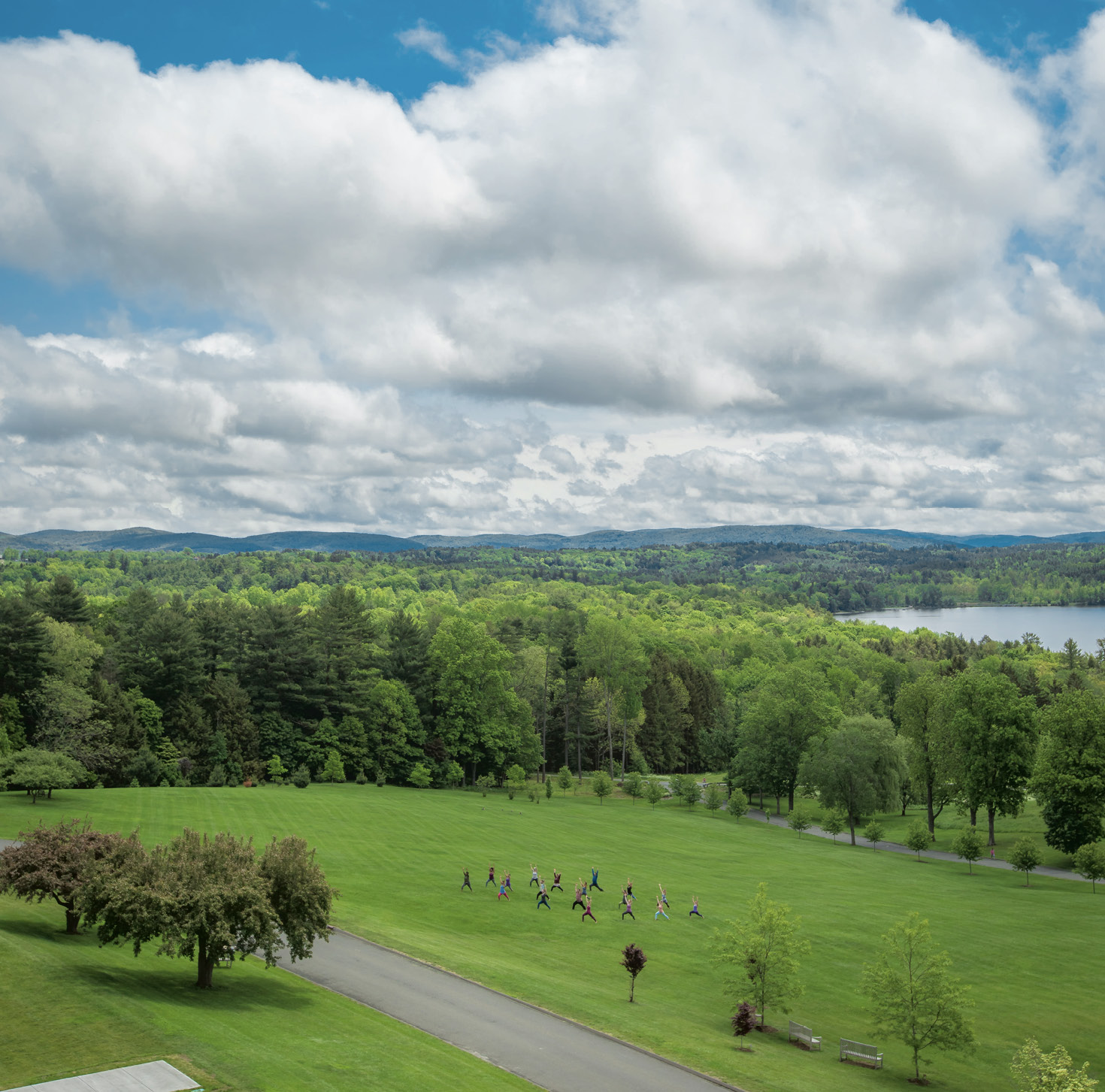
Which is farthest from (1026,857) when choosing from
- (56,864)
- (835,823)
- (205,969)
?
(56,864)

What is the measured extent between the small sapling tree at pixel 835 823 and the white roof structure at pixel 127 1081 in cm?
Answer: 5501

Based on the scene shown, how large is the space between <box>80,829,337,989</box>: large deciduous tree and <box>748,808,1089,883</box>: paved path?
4677 centimetres

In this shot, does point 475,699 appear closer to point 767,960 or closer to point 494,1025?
point 767,960

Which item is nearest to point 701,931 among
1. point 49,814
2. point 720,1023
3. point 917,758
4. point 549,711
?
point 720,1023

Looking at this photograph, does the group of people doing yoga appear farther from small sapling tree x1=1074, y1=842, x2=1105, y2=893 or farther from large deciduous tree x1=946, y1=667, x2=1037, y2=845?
large deciduous tree x1=946, y1=667, x2=1037, y2=845

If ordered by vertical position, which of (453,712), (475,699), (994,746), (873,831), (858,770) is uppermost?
(994,746)

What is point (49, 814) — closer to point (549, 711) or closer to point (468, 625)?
point (468, 625)

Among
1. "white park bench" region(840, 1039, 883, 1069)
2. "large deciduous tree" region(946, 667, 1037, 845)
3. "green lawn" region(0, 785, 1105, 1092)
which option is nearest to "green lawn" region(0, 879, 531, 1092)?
"green lawn" region(0, 785, 1105, 1092)

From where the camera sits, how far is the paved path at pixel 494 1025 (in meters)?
20.1

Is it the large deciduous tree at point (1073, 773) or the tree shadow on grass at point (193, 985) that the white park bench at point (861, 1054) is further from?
the large deciduous tree at point (1073, 773)

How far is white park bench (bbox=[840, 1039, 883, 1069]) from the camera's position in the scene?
2478 centimetres

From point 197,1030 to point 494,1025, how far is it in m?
7.32

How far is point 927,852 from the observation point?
202ft

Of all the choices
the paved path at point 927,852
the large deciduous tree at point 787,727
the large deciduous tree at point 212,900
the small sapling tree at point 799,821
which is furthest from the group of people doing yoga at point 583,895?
the large deciduous tree at point 787,727
